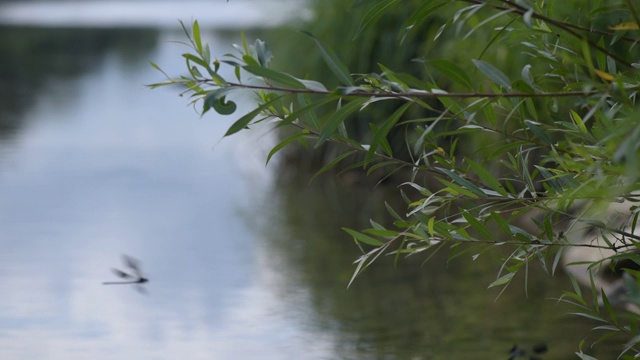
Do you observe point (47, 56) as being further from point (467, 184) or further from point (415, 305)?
point (467, 184)

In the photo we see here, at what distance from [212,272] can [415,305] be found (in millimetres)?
927

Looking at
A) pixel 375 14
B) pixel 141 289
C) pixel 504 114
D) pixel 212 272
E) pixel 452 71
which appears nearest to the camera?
pixel 452 71

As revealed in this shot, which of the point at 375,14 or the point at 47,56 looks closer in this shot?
the point at 375,14

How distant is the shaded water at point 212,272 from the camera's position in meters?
3.46

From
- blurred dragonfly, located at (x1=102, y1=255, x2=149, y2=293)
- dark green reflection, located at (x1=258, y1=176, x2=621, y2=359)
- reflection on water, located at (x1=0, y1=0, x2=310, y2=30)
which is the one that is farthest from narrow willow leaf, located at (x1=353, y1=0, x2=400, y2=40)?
reflection on water, located at (x1=0, y1=0, x2=310, y2=30)

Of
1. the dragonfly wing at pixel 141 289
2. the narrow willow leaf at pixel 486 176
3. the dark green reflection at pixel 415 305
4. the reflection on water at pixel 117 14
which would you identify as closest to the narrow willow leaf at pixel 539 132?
the narrow willow leaf at pixel 486 176

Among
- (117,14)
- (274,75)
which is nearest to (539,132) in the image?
(274,75)

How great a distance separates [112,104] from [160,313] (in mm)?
6538

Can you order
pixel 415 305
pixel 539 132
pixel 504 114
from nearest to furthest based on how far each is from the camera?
pixel 539 132, pixel 504 114, pixel 415 305

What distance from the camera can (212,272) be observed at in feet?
14.5

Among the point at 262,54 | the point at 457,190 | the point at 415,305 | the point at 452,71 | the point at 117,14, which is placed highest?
the point at 117,14

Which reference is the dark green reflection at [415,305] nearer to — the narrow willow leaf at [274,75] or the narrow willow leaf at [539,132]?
the narrow willow leaf at [539,132]

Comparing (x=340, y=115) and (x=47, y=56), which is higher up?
(x=47, y=56)

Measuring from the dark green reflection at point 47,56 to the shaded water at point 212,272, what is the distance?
5.37 ft
